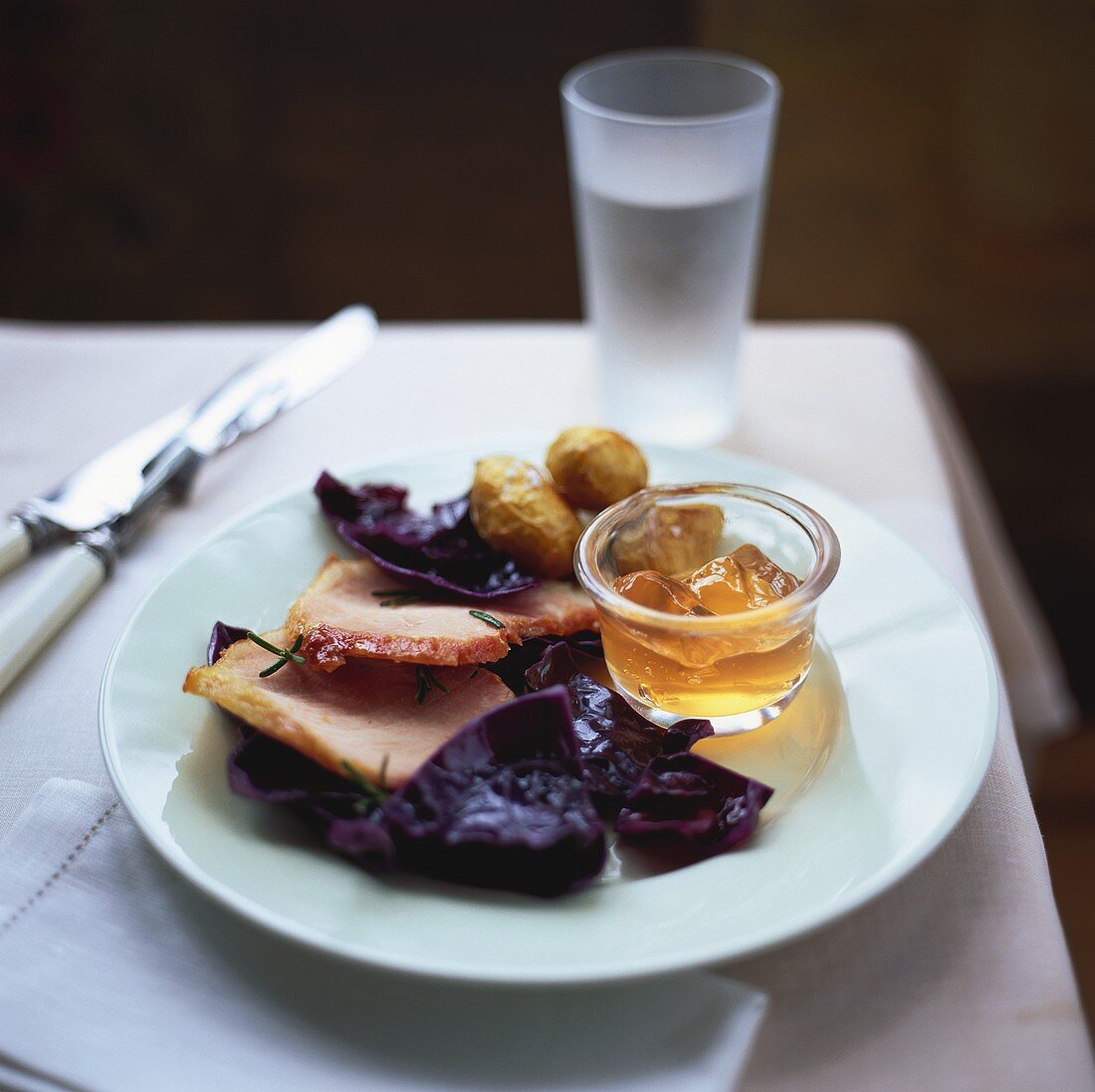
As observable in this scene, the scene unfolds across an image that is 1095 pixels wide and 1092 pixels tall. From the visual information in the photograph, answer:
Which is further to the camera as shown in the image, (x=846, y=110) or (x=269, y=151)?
(x=269, y=151)

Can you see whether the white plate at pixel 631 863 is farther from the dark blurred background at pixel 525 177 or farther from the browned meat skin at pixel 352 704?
the dark blurred background at pixel 525 177

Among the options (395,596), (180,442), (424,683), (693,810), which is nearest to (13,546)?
(180,442)

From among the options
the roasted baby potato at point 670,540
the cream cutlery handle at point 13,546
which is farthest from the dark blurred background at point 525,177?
the cream cutlery handle at point 13,546

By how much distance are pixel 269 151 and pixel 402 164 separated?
0.44 m

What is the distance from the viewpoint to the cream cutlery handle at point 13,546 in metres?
1.44

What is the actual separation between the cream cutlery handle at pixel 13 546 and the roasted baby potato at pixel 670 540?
77cm

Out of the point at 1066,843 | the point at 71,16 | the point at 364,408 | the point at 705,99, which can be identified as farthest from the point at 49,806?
the point at 71,16

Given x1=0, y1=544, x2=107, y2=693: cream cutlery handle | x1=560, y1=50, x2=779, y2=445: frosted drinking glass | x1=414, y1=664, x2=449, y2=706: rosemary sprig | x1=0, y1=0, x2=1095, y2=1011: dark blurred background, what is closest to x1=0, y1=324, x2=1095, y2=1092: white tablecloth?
x1=0, y1=544, x2=107, y2=693: cream cutlery handle

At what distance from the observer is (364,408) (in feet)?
6.31

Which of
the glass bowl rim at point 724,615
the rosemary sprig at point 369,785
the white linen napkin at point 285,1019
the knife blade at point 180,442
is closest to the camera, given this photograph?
the white linen napkin at point 285,1019

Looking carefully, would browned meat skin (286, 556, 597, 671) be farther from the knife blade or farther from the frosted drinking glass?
the frosted drinking glass

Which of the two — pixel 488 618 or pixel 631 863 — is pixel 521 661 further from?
pixel 631 863

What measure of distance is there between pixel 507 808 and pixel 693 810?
18 cm

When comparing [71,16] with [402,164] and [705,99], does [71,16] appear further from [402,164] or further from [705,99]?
[705,99]
